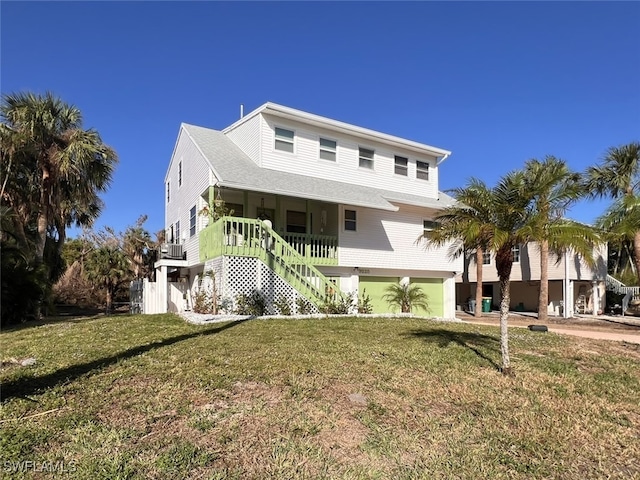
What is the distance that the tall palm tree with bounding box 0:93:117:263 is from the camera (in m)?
14.7

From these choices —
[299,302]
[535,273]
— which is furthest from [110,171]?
[535,273]

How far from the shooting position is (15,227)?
1520cm

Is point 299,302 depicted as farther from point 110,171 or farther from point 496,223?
point 110,171

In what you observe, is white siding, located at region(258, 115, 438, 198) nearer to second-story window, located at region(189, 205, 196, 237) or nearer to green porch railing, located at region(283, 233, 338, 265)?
green porch railing, located at region(283, 233, 338, 265)

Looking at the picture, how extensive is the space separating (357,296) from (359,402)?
12736 millimetres

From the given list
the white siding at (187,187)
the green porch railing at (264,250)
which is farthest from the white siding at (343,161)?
the green porch railing at (264,250)

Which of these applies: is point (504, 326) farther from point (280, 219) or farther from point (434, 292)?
point (434, 292)

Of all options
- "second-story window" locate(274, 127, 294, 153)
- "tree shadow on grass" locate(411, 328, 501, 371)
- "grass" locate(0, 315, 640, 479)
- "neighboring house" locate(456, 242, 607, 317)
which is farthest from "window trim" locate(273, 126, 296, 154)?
"neighboring house" locate(456, 242, 607, 317)

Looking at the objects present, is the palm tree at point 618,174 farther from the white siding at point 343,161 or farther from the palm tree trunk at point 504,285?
the palm tree trunk at point 504,285

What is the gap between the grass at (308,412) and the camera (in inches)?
141

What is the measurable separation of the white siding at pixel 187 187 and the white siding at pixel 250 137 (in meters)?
1.86

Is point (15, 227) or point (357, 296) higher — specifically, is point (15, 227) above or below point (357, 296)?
above

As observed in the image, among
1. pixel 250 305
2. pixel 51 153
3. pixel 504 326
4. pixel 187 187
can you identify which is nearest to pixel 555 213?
pixel 504 326

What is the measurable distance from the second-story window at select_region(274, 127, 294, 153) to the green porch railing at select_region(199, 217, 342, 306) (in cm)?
381
